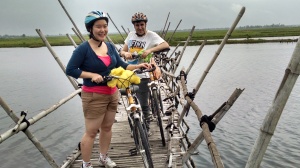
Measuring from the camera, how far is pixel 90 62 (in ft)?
11.8

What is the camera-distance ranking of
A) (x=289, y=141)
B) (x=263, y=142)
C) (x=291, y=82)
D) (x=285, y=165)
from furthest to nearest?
(x=289, y=141), (x=285, y=165), (x=263, y=142), (x=291, y=82)

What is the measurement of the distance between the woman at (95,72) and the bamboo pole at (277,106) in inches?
81.4

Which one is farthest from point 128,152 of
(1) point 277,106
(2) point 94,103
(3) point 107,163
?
(1) point 277,106

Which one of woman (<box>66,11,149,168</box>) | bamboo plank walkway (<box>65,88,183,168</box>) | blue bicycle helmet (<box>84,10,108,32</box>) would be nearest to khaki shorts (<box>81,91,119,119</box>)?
woman (<box>66,11,149,168</box>)

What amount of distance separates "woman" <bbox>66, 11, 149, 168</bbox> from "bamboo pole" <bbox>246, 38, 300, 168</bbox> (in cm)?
207

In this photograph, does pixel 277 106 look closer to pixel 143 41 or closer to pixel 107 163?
pixel 107 163

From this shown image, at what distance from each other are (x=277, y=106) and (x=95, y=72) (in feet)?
8.01

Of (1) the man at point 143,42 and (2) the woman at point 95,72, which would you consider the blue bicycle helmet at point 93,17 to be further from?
(1) the man at point 143,42

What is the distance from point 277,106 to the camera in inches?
72.5

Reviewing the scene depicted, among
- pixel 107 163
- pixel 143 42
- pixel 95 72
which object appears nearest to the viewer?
pixel 95 72

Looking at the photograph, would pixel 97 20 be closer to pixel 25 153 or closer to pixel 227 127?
pixel 25 153

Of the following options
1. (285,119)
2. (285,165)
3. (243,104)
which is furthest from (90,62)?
(243,104)

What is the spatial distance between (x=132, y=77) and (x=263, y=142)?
2.14 m

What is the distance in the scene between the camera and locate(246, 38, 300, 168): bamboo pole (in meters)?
1.72
